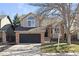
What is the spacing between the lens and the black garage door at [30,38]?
619cm

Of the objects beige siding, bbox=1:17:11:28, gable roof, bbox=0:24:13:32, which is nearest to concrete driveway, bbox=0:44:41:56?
gable roof, bbox=0:24:13:32

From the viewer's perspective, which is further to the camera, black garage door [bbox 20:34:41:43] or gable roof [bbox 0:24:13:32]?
black garage door [bbox 20:34:41:43]

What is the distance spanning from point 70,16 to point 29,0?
961 mm

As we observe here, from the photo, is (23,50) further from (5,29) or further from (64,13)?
(64,13)

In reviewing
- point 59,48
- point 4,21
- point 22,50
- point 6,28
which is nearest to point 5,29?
point 6,28

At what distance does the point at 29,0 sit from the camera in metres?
5.81

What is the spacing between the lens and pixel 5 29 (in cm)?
611

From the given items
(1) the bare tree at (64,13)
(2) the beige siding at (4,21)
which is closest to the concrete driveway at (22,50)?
(2) the beige siding at (4,21)

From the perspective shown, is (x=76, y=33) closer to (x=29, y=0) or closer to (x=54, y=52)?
(x=54, y=52)

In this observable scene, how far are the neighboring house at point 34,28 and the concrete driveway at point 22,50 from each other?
11 cm

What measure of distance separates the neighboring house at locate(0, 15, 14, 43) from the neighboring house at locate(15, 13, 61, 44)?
0.14m

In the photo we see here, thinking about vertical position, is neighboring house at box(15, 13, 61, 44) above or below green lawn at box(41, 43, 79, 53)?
above

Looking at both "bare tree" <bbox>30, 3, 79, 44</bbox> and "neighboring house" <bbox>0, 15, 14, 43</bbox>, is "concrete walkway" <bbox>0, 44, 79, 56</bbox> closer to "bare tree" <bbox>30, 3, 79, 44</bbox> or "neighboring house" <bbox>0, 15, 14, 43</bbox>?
"neighboring house" <bbox>0, 15, 14, 43</bbox>

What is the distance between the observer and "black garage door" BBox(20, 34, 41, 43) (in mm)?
6191
